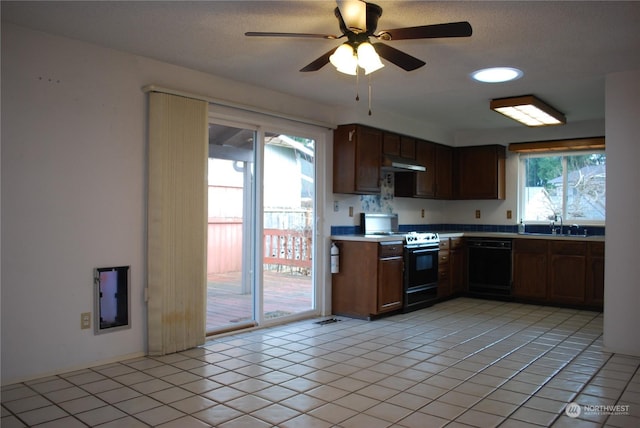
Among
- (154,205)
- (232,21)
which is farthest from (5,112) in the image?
(232,21)

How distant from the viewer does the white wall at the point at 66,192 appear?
10.2 feet

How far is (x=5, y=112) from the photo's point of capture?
10.1 ft

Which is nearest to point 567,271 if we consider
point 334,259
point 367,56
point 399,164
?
point 399,164

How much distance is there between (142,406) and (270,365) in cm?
100

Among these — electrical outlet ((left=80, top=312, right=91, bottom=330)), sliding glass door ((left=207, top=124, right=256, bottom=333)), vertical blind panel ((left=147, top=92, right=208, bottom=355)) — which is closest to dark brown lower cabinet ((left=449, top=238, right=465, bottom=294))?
sliding glass door ((left=207, top=124, right=256, bottom=333))

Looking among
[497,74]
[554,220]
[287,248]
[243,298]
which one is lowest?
[243,298]

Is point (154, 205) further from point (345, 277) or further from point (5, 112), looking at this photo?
point (345, 277)

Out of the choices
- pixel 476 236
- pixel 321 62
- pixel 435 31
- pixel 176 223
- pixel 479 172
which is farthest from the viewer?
pixel 479 172

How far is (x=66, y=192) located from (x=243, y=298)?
1967mm

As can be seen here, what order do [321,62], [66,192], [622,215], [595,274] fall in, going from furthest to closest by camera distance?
[595,274] → [622,215] → [66,192] → [321,62]

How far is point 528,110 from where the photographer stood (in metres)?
5.25

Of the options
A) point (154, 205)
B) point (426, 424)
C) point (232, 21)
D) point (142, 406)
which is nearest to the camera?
point (426, 424)

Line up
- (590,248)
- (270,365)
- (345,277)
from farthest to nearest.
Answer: (590,248), (345,277), (270,365)

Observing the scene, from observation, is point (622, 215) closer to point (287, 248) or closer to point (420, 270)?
point (420, 270)
